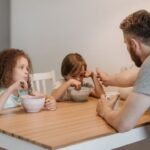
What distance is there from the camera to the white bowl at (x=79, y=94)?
84.4 inches

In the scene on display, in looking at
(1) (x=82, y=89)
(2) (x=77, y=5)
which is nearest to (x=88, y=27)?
(2) (x=77, y=5)

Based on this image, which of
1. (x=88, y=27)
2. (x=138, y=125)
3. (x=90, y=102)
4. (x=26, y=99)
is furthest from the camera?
(x=88, y=27)

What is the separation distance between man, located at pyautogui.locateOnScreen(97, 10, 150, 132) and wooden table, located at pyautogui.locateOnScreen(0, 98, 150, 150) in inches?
2.2

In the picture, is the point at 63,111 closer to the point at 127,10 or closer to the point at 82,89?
the point at 82,89

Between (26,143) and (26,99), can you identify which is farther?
(26,99)

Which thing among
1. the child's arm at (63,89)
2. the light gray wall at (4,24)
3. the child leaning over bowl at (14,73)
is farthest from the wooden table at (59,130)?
the light gray wall at (4,24)

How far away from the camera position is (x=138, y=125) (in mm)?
1630

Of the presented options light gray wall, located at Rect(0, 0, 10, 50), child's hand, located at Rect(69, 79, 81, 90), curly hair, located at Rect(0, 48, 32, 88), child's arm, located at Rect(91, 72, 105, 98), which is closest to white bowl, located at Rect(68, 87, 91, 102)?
child's hand, located at Rect(69, 79, 81, 90)

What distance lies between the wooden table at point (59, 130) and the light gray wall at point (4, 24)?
2.02 m

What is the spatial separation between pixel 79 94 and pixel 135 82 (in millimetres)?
654

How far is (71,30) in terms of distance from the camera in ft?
10.0

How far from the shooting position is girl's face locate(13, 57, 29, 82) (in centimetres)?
209

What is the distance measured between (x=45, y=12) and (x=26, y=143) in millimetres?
2100

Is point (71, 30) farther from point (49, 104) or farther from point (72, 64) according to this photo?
point (49, 104)
